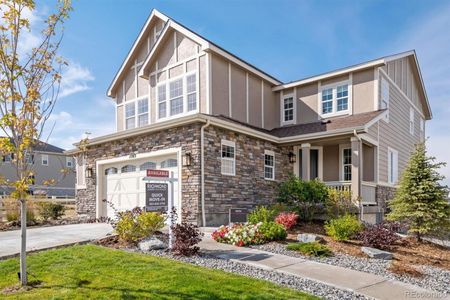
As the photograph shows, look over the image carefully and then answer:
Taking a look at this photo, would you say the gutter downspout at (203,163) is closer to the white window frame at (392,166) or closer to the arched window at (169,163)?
the arched window at (169,163)

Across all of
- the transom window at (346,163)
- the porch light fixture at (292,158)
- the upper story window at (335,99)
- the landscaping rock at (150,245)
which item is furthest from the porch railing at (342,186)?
the landscaping rock at (150,245)

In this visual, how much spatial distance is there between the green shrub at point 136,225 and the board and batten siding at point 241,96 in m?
6.93

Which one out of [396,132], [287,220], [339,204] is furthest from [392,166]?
[287,220]

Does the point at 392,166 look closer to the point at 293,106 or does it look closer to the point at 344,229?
the point at 293,106

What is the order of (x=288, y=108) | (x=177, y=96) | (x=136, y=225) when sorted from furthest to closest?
(x=288, y=108) → (x=177, y=96) → (x=136, y=225)

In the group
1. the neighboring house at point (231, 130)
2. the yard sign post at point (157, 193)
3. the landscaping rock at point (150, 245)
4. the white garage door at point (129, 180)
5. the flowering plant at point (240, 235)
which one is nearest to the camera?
the landscaping rock at point (150, 245)

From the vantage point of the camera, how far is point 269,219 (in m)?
10.1

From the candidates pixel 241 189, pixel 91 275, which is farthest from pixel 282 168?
pixel 91 275

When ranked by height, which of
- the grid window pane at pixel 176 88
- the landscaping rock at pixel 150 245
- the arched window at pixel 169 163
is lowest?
the landscaping rock at pixel 150 245

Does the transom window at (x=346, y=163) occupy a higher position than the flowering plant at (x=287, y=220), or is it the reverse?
the transom window at (x=346, y=163)

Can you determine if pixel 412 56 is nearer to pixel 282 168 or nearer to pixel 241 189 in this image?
pixel 282 168

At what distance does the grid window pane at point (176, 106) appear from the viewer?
15527 millimetres

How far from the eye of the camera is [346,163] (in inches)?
595

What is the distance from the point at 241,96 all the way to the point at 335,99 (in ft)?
14.1
